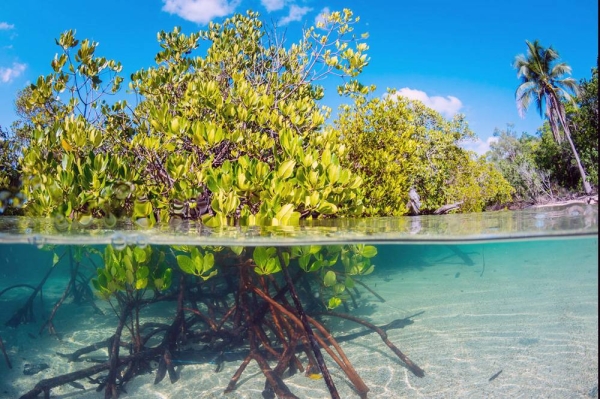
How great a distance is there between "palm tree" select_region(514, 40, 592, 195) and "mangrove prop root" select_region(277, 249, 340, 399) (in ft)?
101

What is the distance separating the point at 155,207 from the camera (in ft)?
19.1

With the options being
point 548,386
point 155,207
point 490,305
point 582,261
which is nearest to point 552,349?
point 548,386

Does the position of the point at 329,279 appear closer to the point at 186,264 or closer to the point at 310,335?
the point at 310,335

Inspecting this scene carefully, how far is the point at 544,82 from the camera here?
33.1 metres

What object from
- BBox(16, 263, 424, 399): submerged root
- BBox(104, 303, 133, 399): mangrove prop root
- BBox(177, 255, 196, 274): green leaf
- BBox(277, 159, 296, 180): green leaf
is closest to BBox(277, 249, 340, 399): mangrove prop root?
BBox(16, 263, 424, 399): submerged root

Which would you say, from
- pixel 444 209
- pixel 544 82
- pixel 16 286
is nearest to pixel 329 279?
pixel 16 286

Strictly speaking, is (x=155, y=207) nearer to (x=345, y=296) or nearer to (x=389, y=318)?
(x=345, y=296)

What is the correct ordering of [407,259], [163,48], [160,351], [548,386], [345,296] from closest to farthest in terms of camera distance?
[548,386], [160,351], [345,296], [407,259], [163,48]

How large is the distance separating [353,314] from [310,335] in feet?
1.83

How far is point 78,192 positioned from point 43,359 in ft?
5.35

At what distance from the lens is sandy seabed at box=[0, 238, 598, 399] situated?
13.3ft

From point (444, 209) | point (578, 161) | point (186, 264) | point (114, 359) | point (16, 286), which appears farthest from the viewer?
point (578, 161)

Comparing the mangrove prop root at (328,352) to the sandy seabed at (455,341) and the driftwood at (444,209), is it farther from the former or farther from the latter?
the driftwood at (444,209)

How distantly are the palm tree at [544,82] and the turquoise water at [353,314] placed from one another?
29.7 metres
